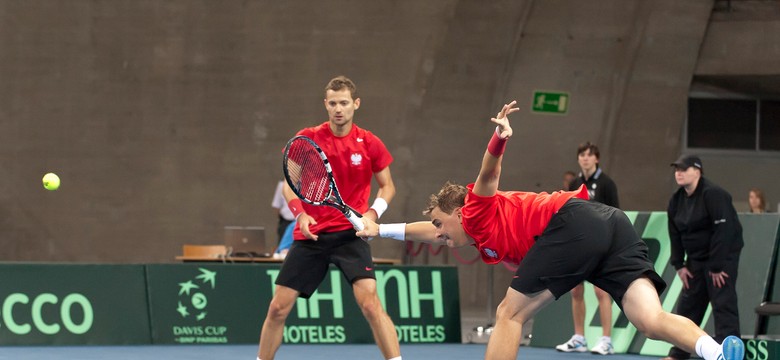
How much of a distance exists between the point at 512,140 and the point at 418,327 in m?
6.88

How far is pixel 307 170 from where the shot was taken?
25.9 feet

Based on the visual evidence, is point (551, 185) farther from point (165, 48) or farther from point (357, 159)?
point (357, 159)

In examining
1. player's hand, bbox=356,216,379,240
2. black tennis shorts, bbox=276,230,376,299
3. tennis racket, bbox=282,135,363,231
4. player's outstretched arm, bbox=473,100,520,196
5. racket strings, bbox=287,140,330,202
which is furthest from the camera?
black tennis shorts, bbox=276,230,376,299

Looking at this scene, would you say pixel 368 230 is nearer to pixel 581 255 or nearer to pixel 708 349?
pixel 581 255

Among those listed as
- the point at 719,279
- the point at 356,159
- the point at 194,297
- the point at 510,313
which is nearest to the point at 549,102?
the point at 194,297

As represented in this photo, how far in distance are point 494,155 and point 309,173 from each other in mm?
1743

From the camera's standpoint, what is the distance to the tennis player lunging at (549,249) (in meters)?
6.67

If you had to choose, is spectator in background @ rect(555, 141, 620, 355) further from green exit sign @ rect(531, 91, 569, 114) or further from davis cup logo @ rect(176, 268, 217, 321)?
green exit sign @ rect(531, 91, 569, 114)

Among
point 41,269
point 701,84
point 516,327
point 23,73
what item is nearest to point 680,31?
point 701,84

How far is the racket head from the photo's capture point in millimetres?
7707

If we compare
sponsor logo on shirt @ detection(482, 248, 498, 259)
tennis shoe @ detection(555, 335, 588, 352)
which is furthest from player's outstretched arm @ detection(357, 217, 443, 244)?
tennis shoe @ detection(555, 335, 588, 352)

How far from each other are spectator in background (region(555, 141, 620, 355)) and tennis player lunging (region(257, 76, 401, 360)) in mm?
3933

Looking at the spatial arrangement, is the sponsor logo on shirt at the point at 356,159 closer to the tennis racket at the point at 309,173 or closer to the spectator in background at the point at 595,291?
the tennis racket at the point at 309,173

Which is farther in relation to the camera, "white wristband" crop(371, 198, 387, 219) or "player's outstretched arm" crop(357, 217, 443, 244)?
"white wristband" crop(371, 198, 387, 219)
